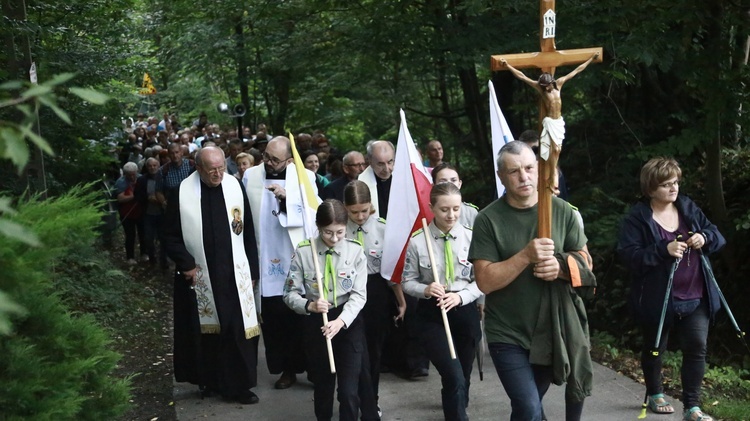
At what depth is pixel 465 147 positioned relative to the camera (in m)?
18.1

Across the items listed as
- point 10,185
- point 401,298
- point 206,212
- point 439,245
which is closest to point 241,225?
point 206,212

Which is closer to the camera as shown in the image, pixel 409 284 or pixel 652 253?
pixel 652 253

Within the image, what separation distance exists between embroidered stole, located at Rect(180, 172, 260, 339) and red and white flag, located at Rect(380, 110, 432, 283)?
1292 millimetres

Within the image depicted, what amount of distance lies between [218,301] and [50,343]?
11.2 ft

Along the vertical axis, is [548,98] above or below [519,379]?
above

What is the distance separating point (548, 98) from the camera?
520 cm

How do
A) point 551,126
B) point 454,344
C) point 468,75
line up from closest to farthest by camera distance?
1. point 551,126
2. point 454,344
3. point 468,75

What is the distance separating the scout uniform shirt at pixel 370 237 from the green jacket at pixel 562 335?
2.73 m

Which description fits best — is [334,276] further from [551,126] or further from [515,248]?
Result: [551,126]

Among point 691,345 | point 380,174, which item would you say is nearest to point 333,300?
point 380,174

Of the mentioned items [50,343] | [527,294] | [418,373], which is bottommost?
[418,373]

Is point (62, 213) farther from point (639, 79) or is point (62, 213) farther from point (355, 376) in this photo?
point (639, 79)

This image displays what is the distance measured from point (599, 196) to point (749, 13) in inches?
137

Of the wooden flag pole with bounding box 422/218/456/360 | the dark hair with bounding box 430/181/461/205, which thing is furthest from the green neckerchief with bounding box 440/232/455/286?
the dark hair with bounding box 430/181/461/205
